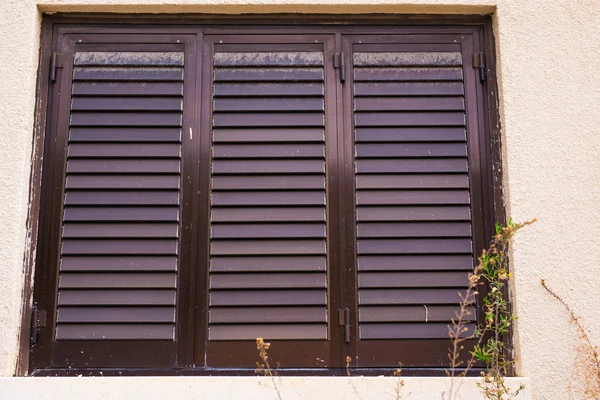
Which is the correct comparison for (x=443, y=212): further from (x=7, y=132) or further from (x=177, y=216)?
(x=7, y=132)

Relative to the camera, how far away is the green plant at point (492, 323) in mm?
2924

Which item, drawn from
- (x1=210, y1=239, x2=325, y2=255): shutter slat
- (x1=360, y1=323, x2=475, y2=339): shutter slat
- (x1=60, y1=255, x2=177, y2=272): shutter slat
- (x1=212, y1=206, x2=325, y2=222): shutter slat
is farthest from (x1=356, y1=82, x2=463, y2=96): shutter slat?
(x1=60, y1=255, x2=177, y2=272): shutter slat

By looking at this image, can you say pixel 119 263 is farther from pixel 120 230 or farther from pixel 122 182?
pixel 122 182

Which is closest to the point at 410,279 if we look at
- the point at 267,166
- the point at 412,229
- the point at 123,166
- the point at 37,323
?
the point at 412,229

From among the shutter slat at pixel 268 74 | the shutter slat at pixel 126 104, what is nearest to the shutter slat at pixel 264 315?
the shutter slat at pixel 126 104

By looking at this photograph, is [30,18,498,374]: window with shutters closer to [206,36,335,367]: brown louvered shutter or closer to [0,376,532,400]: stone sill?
[206,36,335,367]: brown louvered shutter

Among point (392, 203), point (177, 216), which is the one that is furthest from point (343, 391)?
point (177, 216)

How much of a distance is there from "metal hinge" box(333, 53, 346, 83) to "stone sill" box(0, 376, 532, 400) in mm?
1408

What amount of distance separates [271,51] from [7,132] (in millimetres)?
1284

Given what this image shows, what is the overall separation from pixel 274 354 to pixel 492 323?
970 millimetres

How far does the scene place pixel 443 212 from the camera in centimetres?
321

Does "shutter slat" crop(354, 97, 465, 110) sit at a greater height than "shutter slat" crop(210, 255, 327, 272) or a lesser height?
greater

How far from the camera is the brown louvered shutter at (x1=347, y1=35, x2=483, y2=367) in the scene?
309 centimetres

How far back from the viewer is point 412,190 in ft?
10.6
